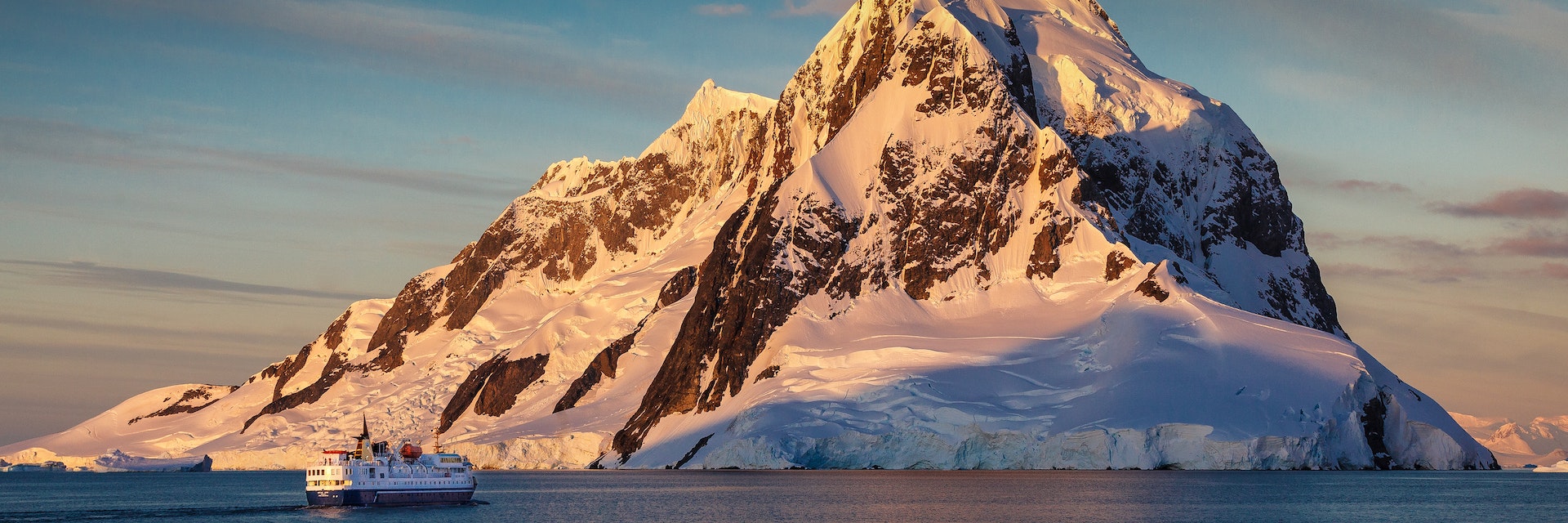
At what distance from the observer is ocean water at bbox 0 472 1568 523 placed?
420ft

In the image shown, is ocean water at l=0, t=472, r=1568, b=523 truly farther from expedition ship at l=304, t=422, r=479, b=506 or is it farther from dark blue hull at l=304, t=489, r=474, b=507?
expedition ship at l=304, t=422, r=479, b=506

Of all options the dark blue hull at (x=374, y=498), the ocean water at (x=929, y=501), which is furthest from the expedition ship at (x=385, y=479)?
the ocean water at (x=929, y=501)

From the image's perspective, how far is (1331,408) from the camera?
192 meters

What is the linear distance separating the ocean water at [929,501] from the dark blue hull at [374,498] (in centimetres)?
93

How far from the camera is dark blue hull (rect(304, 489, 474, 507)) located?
13700cm

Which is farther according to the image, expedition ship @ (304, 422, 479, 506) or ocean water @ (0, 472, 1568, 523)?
expedition ship @ (304, 422, 479, 506)

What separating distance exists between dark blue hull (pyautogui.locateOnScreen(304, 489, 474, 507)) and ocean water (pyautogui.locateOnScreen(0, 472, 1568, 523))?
3.06 ft

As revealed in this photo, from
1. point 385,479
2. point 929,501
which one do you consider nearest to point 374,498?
point 385,479

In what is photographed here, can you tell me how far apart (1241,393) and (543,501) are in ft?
263

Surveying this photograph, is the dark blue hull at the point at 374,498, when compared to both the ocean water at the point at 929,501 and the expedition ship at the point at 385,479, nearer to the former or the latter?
the expedition ship at the point at 385,479

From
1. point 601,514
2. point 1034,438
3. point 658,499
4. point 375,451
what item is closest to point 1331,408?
point 1034,438

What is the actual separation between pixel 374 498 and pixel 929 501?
43339 mm

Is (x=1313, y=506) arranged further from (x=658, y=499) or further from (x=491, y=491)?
(x=491, y=491)

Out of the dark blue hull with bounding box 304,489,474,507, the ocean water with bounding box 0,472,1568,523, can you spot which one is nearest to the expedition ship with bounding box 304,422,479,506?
the dark blue hull with bounding box 304,489,474,507
